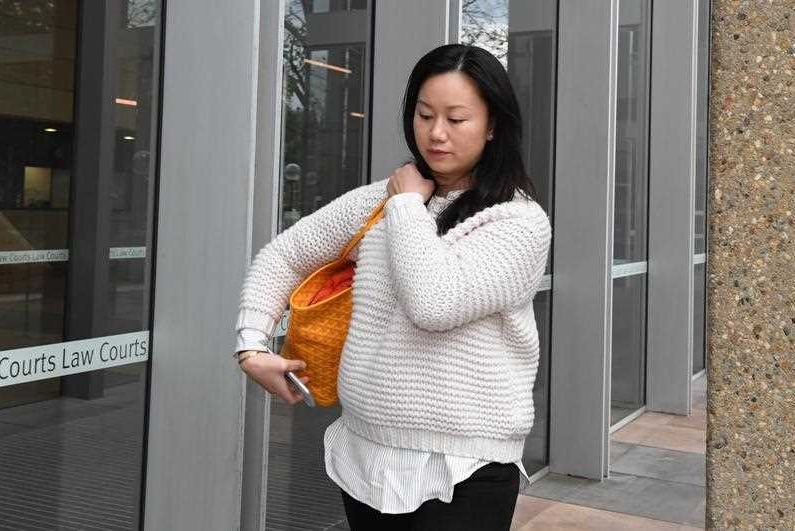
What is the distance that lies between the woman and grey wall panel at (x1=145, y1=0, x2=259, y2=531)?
1.38m

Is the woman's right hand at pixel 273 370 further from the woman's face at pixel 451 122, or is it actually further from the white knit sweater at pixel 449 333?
the woman's face at pixel 451 122

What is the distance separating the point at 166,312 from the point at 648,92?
289 inches

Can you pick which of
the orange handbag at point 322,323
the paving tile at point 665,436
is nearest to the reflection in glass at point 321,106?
the orange handbag at point 322,323

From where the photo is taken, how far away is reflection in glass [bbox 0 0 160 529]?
2936 mm

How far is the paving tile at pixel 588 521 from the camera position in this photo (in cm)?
577

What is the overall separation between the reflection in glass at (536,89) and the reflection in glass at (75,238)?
10.9 feet

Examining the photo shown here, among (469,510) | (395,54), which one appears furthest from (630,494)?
(469,510)

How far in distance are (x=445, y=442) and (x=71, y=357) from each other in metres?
1.62

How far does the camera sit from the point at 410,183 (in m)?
2.19

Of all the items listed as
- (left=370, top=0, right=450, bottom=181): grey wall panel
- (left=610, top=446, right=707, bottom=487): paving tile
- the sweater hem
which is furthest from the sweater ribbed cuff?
(left=610, top=446, right=707, bottom=487): paving tile

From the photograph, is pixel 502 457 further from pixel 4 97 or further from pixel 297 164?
pixel 297 164

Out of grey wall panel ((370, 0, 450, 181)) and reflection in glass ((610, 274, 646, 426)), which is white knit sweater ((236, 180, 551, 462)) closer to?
grey wall panel ((370, 0, 450, 181))

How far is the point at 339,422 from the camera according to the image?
Result: 232 cm

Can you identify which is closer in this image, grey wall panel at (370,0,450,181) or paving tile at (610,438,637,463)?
grey wall panel at (370,0,450,181)
